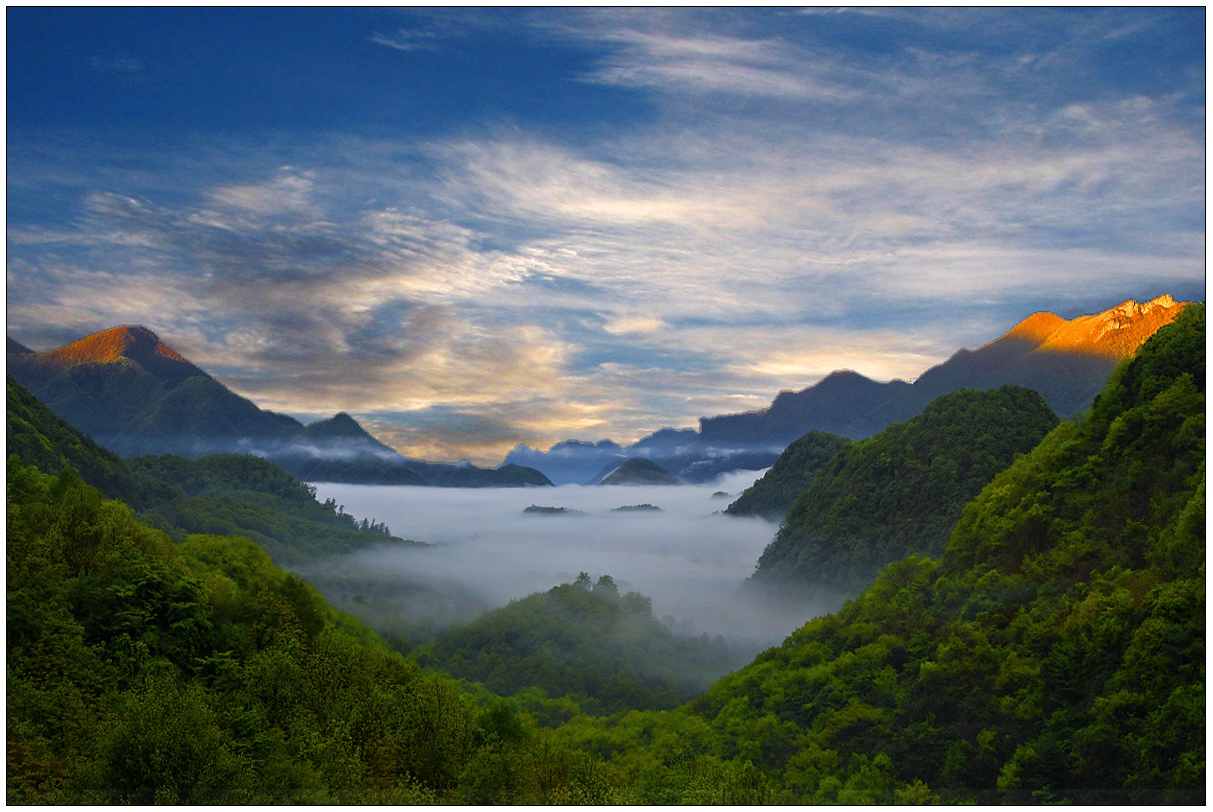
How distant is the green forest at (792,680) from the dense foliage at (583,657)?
69404mm

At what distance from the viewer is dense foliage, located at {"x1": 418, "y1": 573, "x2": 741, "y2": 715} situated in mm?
147250

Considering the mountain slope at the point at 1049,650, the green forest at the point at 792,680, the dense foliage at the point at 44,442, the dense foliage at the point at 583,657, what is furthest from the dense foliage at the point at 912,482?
the dense foliage at the point at 44,442

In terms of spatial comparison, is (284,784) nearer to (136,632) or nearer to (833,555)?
(136,632)

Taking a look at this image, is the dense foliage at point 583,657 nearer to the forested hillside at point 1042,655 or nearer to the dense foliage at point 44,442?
the forested hillside at point 1042,655

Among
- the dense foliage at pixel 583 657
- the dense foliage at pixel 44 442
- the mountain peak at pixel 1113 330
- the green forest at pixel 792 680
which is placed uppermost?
the mountain peak at pixel 1113 330

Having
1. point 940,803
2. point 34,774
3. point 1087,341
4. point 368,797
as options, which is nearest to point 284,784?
point 368,797

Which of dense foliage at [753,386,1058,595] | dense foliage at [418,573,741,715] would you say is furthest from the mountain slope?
dense foliage at [418,573,741,715]

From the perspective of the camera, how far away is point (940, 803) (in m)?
50.3

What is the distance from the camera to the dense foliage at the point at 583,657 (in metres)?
147

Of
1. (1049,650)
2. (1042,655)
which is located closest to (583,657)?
(1042,655)

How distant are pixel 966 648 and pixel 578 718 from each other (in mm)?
69333

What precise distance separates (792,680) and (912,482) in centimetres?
8231

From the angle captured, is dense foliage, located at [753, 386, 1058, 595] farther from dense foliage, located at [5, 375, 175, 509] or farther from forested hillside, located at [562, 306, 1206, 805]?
dense foliage, located at [5, 375, 175, 509]

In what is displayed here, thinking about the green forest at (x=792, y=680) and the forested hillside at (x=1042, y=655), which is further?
the forested hillside at (x=1042, y=655)
